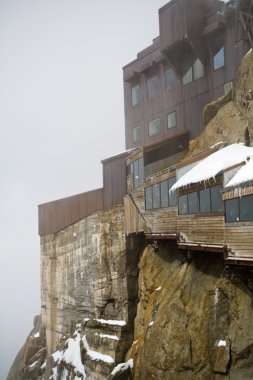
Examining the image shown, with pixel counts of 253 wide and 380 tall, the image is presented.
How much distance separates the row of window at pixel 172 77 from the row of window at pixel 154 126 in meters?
2.91

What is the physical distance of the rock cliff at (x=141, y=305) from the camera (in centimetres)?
1728

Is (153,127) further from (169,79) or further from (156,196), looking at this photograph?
(156,196)

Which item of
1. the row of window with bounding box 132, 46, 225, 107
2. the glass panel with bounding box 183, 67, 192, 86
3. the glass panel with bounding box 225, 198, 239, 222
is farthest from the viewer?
the glass panel with bounding box 183, 67, 192, 86

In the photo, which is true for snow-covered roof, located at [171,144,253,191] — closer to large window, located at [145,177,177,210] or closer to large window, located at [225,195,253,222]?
large window, located at [225,195,253,222]

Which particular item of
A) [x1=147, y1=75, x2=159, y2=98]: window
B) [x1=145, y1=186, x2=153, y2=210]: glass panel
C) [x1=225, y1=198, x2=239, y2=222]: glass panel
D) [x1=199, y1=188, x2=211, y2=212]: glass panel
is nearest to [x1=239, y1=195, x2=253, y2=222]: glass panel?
[x1=225, y1=198, x2=239, y2=222]: glass panel

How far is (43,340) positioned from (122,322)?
18.0 metres

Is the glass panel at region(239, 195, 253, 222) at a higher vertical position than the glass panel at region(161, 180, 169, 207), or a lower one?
lower

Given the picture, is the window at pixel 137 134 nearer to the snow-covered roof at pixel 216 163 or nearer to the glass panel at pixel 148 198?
the glass panel at pixel 148 198

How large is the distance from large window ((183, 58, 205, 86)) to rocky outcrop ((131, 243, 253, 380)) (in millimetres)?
21009

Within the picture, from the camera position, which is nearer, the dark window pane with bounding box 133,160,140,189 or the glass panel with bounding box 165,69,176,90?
the dark window pane with bounding box 133,160,140,189

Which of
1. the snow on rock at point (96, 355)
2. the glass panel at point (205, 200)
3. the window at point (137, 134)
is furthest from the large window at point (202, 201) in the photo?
the window at point (137, 134)

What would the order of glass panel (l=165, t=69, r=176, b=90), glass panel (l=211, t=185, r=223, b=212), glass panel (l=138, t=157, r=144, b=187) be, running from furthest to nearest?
glass panel (l=165, t=69, r=176, b=90)
glass panel (l=138, t=157, r=144, b=187)
glass panel (l=211, t=185, r=223, b=212)

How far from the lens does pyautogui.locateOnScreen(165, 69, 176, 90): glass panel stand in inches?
1559

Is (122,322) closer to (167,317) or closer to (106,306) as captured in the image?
(106,306)
